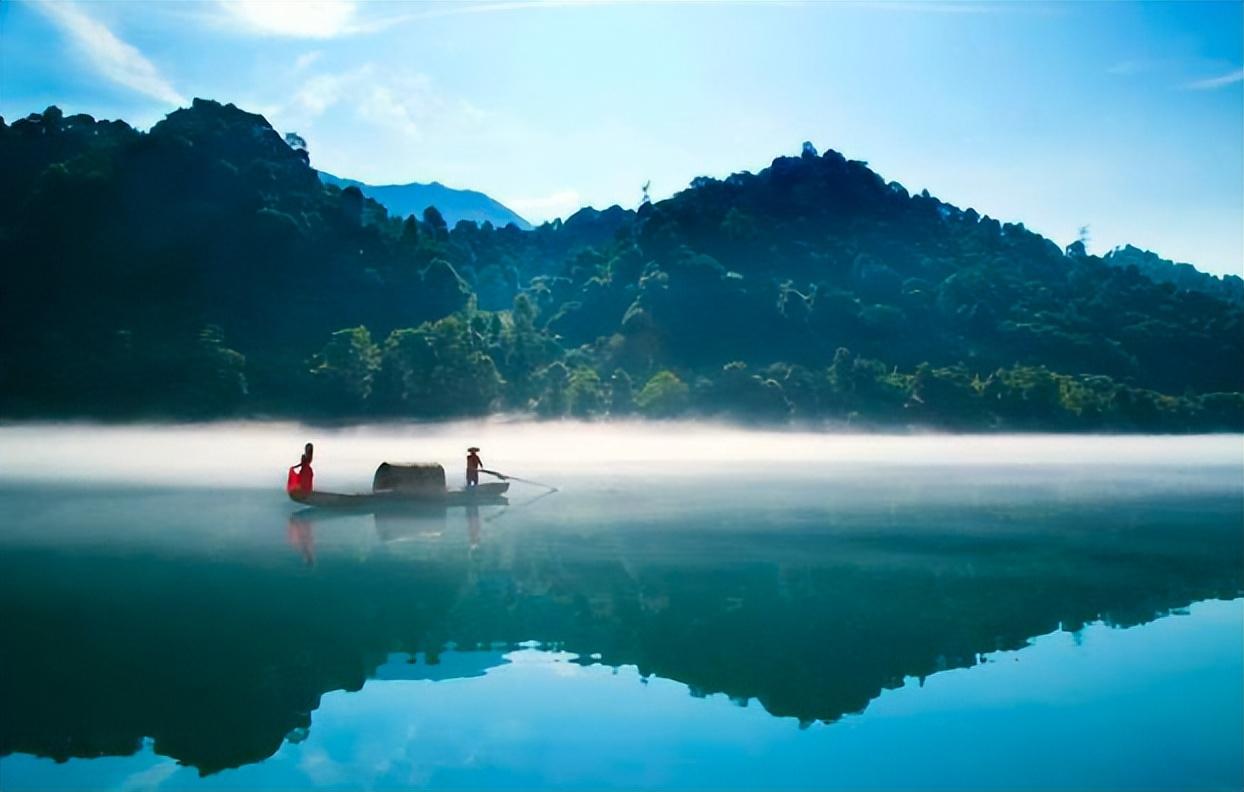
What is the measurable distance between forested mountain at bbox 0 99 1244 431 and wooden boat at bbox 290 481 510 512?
33.9m

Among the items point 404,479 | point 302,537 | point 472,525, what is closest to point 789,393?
point 404,479

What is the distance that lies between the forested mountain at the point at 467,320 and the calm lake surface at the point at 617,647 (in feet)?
112

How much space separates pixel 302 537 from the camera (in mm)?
18438

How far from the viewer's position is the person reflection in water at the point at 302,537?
16.3 m

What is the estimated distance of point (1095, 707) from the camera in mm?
9062

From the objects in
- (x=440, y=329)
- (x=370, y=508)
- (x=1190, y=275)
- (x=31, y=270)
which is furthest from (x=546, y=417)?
(x=1190, y=275)

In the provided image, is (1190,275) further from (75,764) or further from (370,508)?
(75,764)

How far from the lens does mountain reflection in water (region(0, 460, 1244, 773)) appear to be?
9016 mm

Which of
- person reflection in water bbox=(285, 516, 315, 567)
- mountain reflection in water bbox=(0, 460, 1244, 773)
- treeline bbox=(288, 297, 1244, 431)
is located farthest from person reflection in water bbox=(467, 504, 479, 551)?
treeline bbox=(288, 297, 1244, 431)

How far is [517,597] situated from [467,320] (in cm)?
5432

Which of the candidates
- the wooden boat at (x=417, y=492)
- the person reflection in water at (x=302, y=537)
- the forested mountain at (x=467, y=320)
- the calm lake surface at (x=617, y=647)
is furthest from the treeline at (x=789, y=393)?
the person reflection in water at (x=302, y=537)

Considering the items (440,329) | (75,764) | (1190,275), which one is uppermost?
(1190,275)

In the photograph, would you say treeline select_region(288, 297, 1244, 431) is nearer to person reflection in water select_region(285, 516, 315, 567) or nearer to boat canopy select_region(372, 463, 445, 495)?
boat canopy select_region(372, 463, 445, 495)

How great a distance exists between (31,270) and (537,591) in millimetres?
57745
